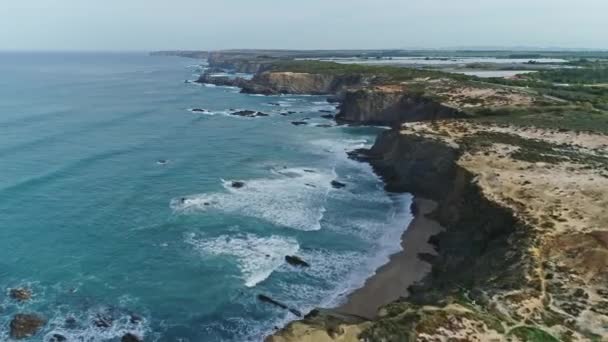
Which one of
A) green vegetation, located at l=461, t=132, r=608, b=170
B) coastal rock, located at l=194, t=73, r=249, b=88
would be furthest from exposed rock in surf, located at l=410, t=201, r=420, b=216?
coastal rock, located at l=194, t=73, r=249, b=88

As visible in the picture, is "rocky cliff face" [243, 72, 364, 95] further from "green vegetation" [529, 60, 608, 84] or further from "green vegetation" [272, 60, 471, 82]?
"green vegetation" [529, 60, 608, 84]

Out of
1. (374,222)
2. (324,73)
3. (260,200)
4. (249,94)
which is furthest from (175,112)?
(374,222)

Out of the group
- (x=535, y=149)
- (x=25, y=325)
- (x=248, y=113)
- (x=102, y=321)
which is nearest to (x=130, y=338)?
(x=102, y=321)

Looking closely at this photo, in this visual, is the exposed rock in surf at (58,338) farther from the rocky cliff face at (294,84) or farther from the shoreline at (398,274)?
the rocky cliff face at (294,84)

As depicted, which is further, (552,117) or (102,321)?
(552,117)

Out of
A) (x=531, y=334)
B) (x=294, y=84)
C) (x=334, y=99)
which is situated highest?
(x=294, y=84)

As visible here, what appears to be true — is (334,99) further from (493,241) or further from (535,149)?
(493,241)
